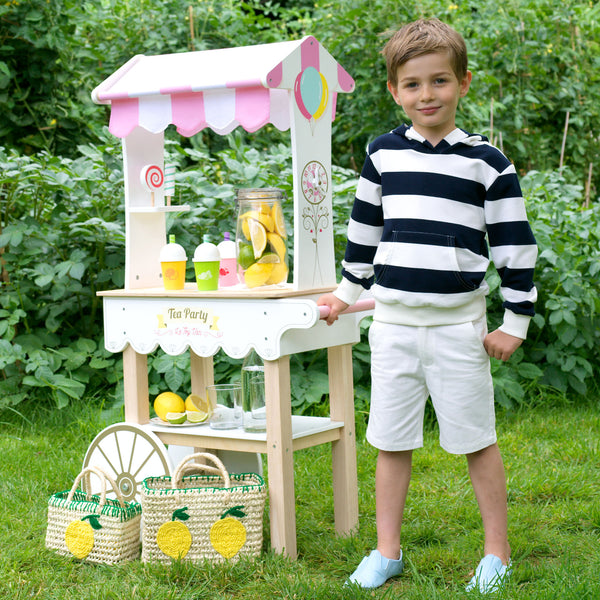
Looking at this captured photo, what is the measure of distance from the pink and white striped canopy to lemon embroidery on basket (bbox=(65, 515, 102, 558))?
3.95 feet

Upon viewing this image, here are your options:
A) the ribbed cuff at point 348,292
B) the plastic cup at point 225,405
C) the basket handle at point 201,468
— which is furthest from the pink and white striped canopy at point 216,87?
the basket handle at point 201,468

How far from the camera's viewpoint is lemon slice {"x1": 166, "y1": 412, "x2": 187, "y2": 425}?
2.92 m

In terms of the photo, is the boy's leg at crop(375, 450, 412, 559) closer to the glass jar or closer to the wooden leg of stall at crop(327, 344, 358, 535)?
the wooden leg of stall at crop(327, 344, 358, 535)

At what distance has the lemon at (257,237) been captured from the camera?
2.70 meters

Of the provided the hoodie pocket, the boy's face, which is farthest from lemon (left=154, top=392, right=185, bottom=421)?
the boy's face

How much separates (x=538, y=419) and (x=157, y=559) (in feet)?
6.77

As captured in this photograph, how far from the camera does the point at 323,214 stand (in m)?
2.77

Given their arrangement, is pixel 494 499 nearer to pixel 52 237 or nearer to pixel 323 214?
→ pixel 323 214

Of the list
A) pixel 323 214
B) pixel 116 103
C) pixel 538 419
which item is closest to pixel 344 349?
pixel 323 214

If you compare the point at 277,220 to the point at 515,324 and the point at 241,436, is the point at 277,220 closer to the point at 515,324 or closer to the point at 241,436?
the point at 241,436

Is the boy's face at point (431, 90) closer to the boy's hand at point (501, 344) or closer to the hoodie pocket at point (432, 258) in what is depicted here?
the hoodie pocket at point (432, 258)

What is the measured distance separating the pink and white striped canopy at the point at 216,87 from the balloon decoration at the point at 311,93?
0.08 feet

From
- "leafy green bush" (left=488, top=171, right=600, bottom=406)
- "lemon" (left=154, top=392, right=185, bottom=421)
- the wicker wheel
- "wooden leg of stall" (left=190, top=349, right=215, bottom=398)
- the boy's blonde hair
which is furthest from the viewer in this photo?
"leafy green bush" (left=488, top=171, right=600, bottom=406)

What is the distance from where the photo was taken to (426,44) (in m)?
2.26
